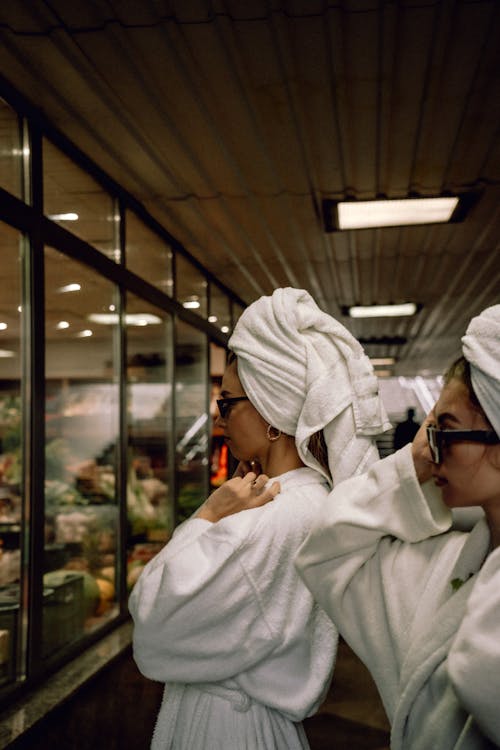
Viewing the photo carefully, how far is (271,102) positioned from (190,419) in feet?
14.3

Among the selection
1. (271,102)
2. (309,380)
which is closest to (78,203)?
(271,102)

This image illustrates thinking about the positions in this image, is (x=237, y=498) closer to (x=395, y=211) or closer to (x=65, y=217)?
(x=65, y=217)

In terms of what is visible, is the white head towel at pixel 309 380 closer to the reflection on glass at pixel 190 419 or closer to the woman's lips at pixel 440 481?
the woman's lips at pixel 440 481

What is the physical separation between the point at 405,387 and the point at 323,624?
25.3 meters

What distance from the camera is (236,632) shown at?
1591 millimetres

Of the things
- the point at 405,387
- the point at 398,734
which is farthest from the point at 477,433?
the point at 405,387

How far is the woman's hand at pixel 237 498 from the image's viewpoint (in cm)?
A: 169

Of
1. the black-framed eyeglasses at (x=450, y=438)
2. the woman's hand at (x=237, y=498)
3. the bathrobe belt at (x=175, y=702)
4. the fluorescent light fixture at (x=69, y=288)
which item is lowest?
the bathrobe belt at (x=175, y=702)

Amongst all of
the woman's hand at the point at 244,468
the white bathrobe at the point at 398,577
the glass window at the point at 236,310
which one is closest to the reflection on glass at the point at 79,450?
the woman's hand at the point at 244,468

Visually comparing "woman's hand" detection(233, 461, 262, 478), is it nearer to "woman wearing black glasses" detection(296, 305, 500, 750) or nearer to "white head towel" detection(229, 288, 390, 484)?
"white head towel" detection(229, 288, 390, 484)

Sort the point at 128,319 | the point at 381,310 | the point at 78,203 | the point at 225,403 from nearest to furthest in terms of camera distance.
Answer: the point at 225,403
the point at 78,203
the point at 128,319
the point at 381,310

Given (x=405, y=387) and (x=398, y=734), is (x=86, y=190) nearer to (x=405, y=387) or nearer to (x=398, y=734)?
(x=398, y=734)

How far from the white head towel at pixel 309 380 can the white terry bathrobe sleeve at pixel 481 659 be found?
0.60 metres

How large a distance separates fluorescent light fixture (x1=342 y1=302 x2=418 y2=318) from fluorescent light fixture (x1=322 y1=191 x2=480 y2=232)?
166 inches
